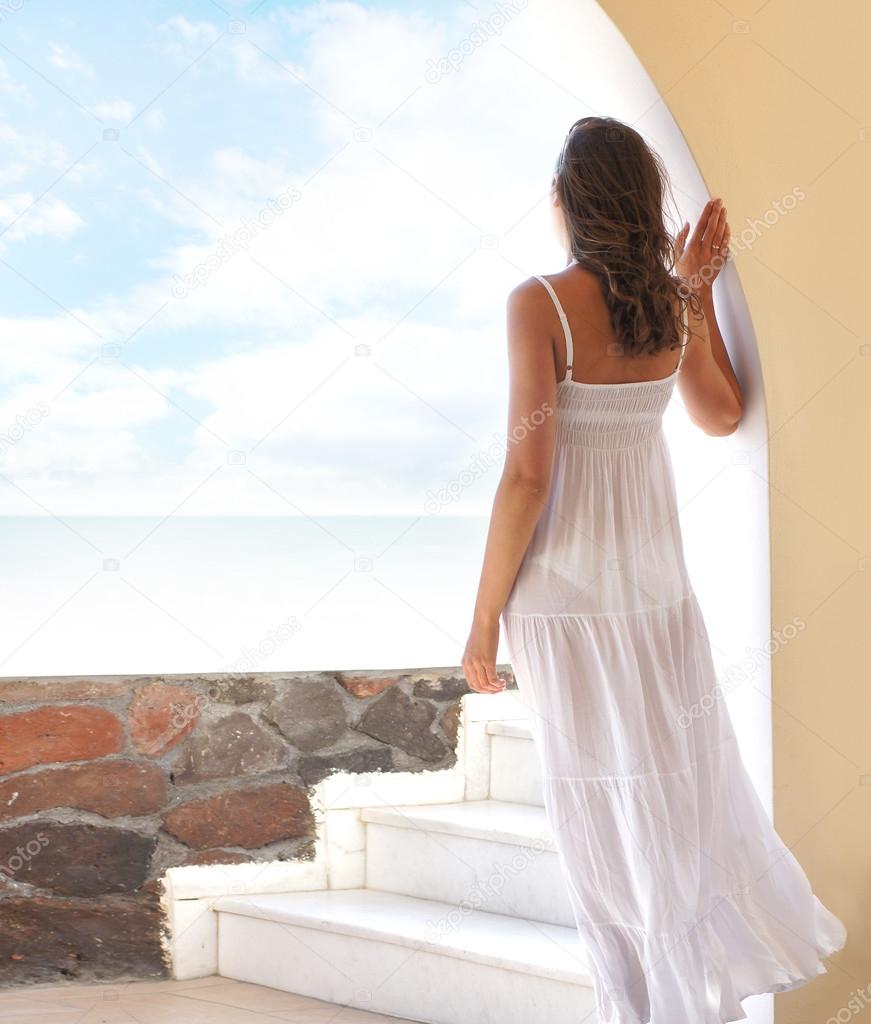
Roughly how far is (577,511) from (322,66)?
333 centimetres

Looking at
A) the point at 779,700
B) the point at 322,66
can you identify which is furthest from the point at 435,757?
the point at 322,66

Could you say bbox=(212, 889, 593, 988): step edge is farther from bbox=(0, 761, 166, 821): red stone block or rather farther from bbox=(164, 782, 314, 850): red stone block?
bbox=(0, 761, 166, 821): red stone block

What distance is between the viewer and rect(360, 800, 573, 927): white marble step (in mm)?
2115

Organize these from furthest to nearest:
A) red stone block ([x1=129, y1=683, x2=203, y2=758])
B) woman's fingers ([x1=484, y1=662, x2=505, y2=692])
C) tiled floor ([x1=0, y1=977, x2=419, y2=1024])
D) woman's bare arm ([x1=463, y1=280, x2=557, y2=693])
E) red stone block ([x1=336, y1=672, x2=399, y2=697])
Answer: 1. red stone block ([x1=336, y1=672, x2=399, y2=697])
2. red stone block ([x1=129, y1=683, x2=203, y2=758])
3. tiled floor ([x1=0, y1=977, x2=419, y2=1024])
4. woman's fingers ([x1=484, y1=662, x2=505, y2=692])
5. woman's bare arm ([x1=463, y1=280, x2=557, y2=693])

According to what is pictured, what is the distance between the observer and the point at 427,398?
4.88m

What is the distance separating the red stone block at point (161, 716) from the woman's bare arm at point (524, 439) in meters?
0.94

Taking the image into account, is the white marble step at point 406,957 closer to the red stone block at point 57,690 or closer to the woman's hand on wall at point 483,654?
the red stone block at point 57,690

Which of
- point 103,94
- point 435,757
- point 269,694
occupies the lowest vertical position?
point 435,757

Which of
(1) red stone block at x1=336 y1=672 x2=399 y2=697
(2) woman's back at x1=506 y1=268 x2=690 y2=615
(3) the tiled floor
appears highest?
(2) woman's back at x1=506 y1=268 x2=690 y2=615

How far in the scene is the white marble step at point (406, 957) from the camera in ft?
6.27

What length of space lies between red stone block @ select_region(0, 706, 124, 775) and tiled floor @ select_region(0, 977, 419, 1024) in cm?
47

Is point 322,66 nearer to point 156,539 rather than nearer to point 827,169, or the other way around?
point 156,539

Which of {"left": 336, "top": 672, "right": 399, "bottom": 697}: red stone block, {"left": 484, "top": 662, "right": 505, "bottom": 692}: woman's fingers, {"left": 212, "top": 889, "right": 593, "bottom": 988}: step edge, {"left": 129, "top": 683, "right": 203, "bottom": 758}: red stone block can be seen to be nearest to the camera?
{"left": 484, "top": 662, "right": 505, "bottom": 692}: woman's fingers

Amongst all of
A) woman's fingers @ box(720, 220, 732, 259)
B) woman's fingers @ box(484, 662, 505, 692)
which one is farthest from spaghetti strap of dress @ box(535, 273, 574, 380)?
woman's fingers @ box(484, 662, 505, 692)
